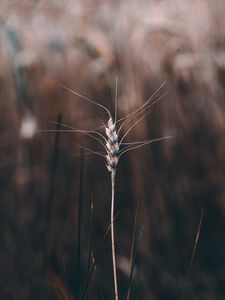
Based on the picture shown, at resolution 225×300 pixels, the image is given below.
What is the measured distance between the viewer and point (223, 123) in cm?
109

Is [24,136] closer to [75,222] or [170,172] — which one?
[75,222]

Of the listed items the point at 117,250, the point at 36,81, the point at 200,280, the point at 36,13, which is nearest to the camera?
the point at 200,280

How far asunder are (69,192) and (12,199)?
113 millimetres

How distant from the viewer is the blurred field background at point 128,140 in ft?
3.26

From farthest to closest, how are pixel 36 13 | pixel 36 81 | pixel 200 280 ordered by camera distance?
pixel 36 13 → pixel 36 81 → pixel 200 280

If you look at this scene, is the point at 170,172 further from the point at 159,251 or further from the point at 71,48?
the point at 71,48

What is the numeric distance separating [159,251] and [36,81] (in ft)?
1.56

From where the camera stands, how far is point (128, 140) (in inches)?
43.7

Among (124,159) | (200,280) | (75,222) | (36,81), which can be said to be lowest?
(200,280)

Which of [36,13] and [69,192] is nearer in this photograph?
[69,192]

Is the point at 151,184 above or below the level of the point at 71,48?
below

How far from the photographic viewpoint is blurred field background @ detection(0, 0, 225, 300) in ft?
3.26

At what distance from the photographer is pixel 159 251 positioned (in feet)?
3.35

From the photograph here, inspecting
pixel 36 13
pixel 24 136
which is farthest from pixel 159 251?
pixel 36 13
